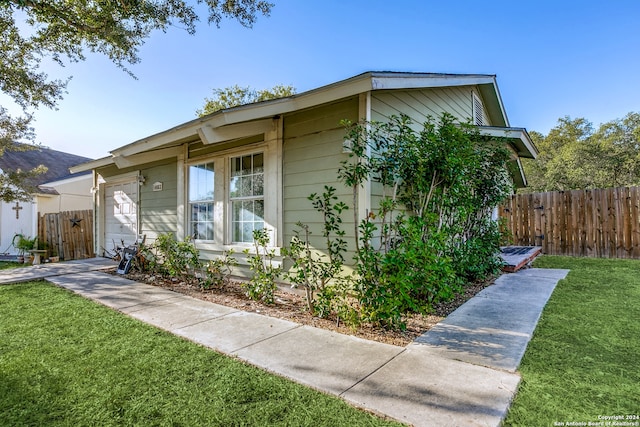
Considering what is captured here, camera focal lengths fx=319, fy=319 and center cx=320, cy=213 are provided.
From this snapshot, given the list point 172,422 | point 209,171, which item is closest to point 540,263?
point 209,171

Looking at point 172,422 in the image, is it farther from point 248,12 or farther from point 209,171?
point 248,12

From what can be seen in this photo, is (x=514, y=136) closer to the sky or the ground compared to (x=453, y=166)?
closer to the sky

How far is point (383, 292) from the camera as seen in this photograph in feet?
10.6

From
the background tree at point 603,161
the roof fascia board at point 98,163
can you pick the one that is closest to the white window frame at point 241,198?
the roof fascia board at point 98,163

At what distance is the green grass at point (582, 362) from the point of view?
1.96m

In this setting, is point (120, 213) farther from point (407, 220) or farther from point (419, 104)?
point (407, 220)

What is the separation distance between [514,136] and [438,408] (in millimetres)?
6265

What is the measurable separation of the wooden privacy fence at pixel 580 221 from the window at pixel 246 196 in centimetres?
827

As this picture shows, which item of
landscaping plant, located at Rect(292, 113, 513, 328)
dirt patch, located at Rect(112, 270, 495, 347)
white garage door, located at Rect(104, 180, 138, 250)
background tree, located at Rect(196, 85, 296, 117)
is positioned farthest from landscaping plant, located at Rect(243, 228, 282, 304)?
background tree, located at Rect(196, 85, 296, 117)

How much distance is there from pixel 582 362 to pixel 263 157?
15.1ft

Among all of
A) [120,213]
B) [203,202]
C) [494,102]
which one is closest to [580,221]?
[494,102]

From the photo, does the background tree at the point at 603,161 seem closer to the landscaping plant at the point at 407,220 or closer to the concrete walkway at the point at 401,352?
the landscaping plant at the point at 407,220

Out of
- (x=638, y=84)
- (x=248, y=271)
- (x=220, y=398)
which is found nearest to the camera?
(x=220, y=398)

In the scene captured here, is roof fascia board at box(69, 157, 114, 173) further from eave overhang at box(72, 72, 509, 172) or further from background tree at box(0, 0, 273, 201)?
background tree at box(0, 0, 273, 201)
